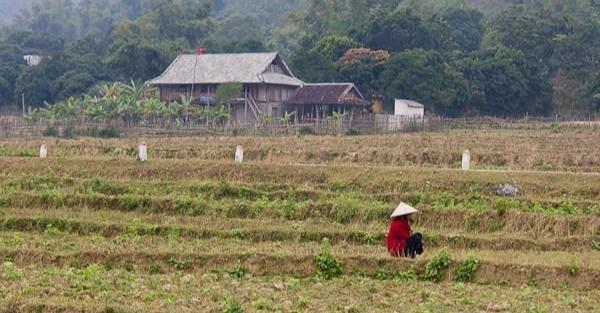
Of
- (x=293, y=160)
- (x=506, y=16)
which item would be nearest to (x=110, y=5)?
(x=506, y=16)

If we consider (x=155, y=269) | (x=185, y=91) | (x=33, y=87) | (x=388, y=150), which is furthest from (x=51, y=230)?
(x=33, y=87)

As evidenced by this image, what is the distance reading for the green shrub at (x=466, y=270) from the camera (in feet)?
51.8

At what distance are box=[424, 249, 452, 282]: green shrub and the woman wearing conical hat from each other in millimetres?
762

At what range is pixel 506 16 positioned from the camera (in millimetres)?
70375

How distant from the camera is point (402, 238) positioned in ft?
54.5

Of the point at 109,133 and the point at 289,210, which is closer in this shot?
the point at 289,210

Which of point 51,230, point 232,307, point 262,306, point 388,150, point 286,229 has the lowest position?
point 51,230

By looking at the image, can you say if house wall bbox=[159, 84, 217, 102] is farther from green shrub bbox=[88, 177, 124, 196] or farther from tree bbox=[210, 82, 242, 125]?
green shrub bbox=[88, 177, 124, 196]

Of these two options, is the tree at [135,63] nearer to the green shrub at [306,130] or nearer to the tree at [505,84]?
the tree at [505,84]

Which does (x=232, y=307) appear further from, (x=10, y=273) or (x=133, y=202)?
(x=133, y=202)

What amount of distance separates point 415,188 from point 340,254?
310 inches

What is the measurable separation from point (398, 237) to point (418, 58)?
41969 mm

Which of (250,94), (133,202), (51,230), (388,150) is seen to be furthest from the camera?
(250,94)

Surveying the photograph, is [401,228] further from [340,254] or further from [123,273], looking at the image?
[123,273]
